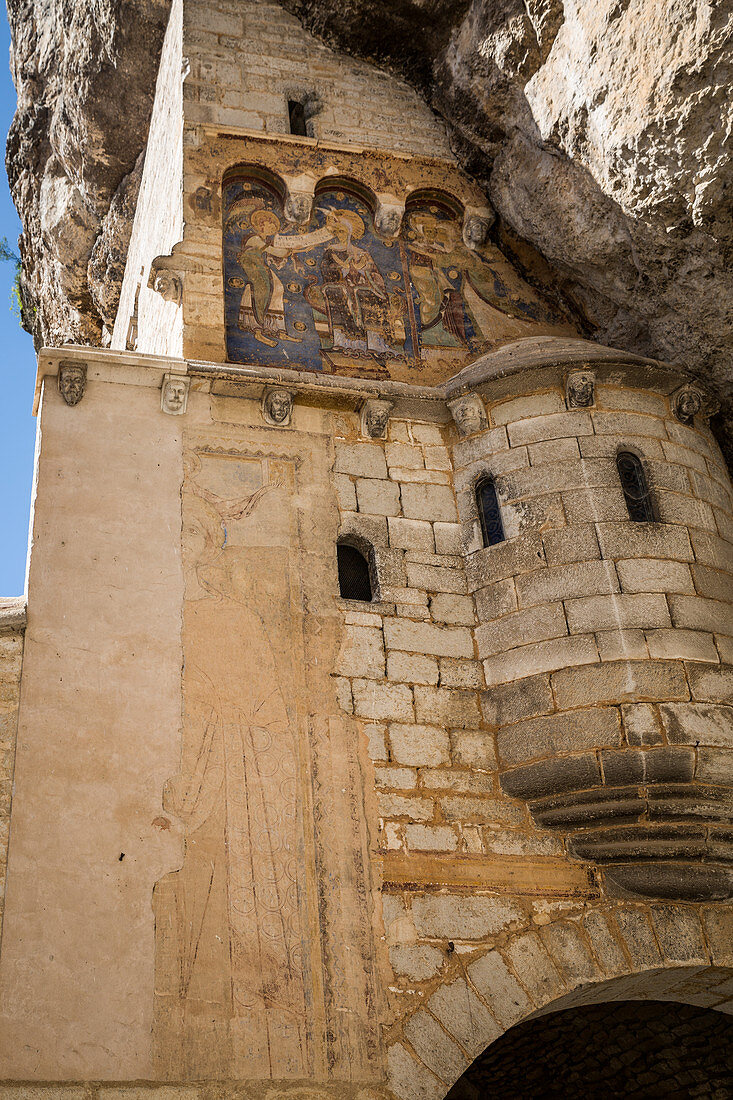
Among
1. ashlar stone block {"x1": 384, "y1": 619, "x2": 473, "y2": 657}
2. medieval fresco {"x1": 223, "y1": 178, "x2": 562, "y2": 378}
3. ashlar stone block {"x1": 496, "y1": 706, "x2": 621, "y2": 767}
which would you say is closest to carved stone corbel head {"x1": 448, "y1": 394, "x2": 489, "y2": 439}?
medieval fresco {"x1": 223, "y1": 178, "x2": 562, "y2": 378}

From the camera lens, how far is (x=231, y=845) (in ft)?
19.1

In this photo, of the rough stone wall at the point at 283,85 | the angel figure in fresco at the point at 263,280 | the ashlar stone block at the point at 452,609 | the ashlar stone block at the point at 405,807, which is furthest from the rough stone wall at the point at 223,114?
the ashlar stone block at the point at 405,807

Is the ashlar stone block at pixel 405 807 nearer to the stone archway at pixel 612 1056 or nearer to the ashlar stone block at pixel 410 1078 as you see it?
the ashlar stone block at pixel 410 1078

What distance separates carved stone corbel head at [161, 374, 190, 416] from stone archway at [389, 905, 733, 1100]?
12.3 ft

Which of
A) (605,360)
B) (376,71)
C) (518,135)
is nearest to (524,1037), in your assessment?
(605,360)

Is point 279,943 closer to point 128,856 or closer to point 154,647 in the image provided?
point 128,856

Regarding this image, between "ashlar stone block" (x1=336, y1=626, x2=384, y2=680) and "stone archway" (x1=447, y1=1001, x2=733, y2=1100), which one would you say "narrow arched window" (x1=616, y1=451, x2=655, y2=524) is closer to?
"ashlar stone block" (x1=336, y1=626, x2=384, y2=680)

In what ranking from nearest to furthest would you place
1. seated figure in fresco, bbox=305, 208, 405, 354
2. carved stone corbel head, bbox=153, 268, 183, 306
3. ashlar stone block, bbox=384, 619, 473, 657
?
ashlar stone block, bbox=384, 619, 473, 657 → carved stone corbel head, bbox=153, 268, 183, 306 → seated figure in fresco, bbox=305, 208, 405, 354

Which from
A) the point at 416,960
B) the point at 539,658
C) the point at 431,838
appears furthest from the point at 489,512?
the point at 416,960

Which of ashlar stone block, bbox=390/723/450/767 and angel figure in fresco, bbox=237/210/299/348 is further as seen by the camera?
angel figure in fresco, bbox=237/210/299/348

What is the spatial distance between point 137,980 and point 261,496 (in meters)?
2.98

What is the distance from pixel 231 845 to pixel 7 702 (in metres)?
1.39

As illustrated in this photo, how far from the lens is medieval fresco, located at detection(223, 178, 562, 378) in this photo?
812 centimetres

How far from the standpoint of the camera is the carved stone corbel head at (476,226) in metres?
9.17
